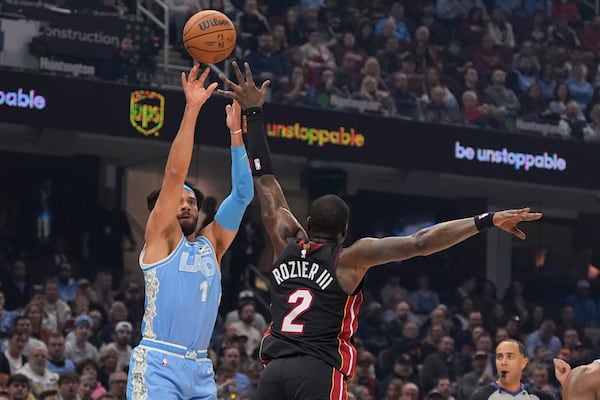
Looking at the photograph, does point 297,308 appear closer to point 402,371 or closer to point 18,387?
point 18,387

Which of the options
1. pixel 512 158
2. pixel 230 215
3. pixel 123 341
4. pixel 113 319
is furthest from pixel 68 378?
pixel 512 158

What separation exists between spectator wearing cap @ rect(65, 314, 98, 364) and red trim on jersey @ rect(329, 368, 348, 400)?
27.1 feet

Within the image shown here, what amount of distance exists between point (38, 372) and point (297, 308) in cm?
732

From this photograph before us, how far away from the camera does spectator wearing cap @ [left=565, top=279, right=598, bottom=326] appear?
2259cm

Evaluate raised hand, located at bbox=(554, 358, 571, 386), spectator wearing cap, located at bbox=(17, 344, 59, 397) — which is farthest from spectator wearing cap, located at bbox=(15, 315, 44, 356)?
raised hand, located at bbox=(554, 358, 571, 386)

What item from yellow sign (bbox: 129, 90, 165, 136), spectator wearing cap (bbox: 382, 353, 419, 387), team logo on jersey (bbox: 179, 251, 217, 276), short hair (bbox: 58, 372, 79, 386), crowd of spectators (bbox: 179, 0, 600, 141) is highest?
crowd of spectators (bbox: 179, 0, 600, 141)

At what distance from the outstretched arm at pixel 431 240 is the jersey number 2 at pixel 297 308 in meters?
0.30

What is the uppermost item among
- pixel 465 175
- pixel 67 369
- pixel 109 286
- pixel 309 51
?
pixel 309 51

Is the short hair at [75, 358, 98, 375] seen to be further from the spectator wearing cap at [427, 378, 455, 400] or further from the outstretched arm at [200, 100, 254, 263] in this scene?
the outstretched arm at [200, 100, 254, 263]

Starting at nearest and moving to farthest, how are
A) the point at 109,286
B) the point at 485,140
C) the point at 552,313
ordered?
the point at 109,286
the point at 485,140
the point at 552,313

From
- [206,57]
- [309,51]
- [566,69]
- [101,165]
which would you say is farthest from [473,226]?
[566,69]

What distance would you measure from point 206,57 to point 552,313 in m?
13.7

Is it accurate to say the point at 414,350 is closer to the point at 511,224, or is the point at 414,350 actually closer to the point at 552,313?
the point at 552,313

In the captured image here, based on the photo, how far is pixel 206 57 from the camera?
9703 mm
